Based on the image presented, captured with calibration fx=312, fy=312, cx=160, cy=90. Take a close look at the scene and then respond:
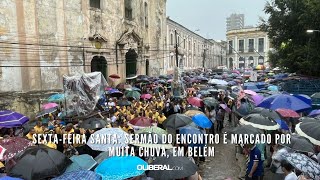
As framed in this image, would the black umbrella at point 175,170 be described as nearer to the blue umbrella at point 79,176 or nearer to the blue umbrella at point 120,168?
the blue umbrella at point 120,168

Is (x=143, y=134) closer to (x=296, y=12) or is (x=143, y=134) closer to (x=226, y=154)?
(x=226, y=154)

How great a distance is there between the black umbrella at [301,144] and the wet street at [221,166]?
116 inches

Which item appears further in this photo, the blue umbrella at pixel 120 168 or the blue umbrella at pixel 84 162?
the blue umbrella at pixel 84 162

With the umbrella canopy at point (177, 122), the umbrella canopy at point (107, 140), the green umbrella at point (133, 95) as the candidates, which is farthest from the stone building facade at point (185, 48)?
the umbrella canopy at point (107, 140)

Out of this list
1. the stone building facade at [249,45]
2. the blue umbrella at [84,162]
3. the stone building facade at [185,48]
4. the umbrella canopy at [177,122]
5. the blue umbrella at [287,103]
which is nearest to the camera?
the blue umbrella at [84,162]

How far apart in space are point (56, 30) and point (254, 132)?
52.7ft

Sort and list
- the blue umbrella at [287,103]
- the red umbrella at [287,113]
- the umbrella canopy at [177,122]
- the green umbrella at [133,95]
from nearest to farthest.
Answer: the umbrella canopy at [177,122], the red umbrella at [287,113], the blue umbrella at [287,103], the green umbrella at [133,95]

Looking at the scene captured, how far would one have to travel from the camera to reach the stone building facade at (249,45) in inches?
3071

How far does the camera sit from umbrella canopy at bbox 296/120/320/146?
6.29m

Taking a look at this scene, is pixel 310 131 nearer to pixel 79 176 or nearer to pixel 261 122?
pixel 261 122

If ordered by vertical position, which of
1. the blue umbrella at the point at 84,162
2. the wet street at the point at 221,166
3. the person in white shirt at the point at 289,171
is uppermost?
the person in white shirt at the point at 289,171

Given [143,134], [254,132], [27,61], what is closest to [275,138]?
[254,132]

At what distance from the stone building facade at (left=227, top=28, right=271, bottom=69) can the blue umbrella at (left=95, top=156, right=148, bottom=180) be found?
7556cm
